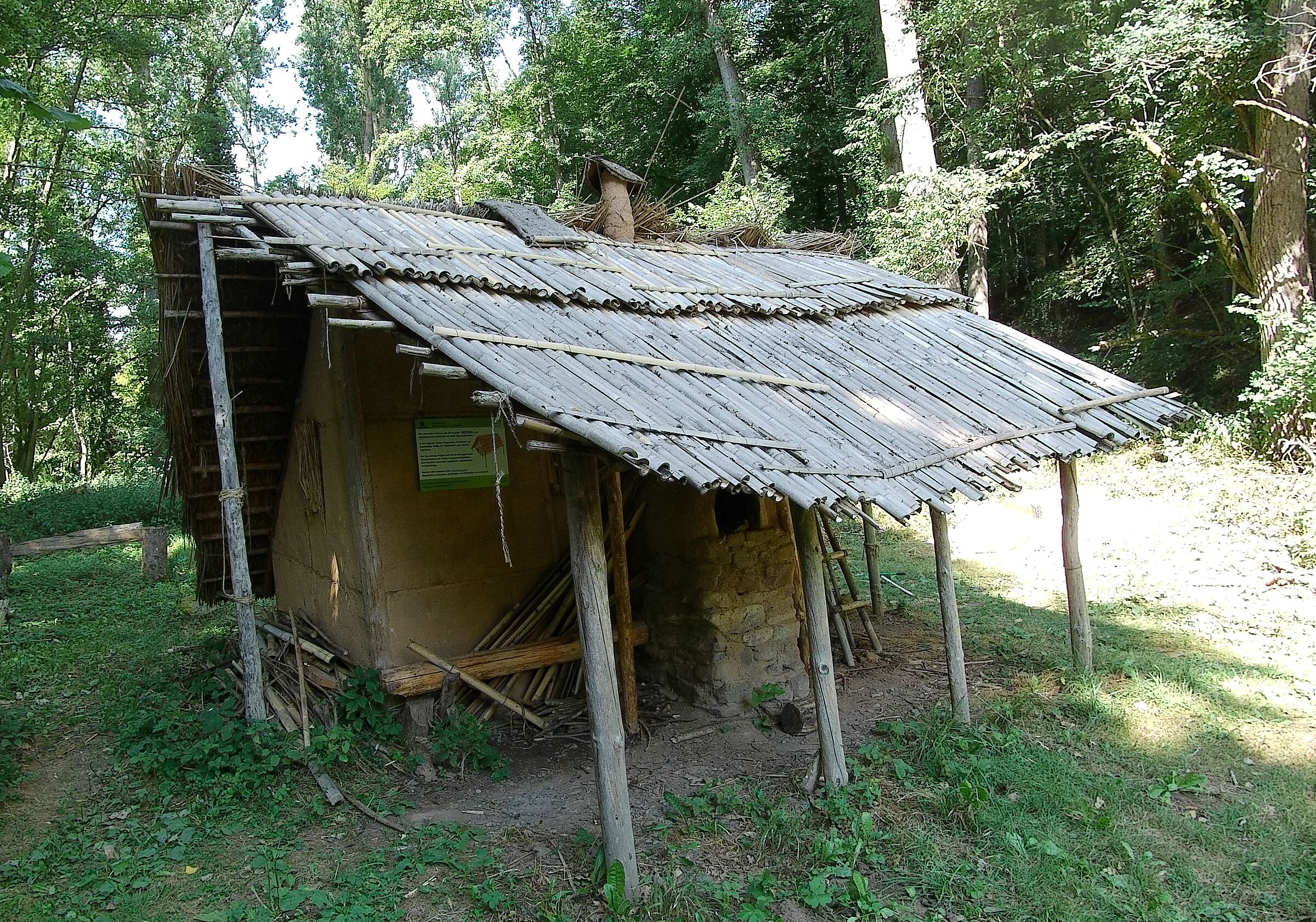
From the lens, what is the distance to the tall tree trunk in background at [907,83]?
1309cm

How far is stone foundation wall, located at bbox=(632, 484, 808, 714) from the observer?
6.47m

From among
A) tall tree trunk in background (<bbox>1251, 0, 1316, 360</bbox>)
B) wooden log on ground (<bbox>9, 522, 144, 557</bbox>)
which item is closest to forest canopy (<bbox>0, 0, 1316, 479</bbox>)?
tall tree trunk in background (<bbox>1251, 0, 1316, 360</bbox>)

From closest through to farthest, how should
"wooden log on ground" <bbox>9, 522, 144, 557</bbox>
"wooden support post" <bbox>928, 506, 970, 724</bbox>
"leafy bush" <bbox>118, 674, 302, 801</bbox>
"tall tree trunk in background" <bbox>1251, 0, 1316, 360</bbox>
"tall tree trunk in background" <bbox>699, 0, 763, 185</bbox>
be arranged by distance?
1. "leafy bush" <bbox>118, 674, 302, 801</bbox>
2. "wooden support post" <bbox>928, 506, 970, 724</bbox>
3. "tall tree trunk in background" <bbox>1251, 0, 1316, 360</bbox>
4. "wooden log on ground" <bbox>9, 522, 144, 557</bbox>
5. "tall tree trunk in background" <bbox>699, 0, 763, 185</bbox>

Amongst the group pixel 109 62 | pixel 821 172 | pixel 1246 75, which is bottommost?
pixel 1246 75

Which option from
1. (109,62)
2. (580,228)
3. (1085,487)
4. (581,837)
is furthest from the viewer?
(109,62)

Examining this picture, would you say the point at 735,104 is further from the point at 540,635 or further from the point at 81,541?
the point at 81,541

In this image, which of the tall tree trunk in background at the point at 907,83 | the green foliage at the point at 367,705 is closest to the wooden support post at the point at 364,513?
the green foliage at the point at 367,705

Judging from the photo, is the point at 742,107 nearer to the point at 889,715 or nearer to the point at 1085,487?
the point at 1085,487

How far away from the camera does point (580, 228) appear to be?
821 centimetres

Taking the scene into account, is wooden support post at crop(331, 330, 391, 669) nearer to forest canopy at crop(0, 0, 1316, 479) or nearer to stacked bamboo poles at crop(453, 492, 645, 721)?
stacked bamboo poles at crop(453, 492, 645, 721)

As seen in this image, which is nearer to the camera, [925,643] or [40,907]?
[40,907]

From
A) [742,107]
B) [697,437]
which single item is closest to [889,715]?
[697,437]

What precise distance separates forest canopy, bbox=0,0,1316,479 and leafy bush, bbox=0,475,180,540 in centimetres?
211

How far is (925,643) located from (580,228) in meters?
5.51
